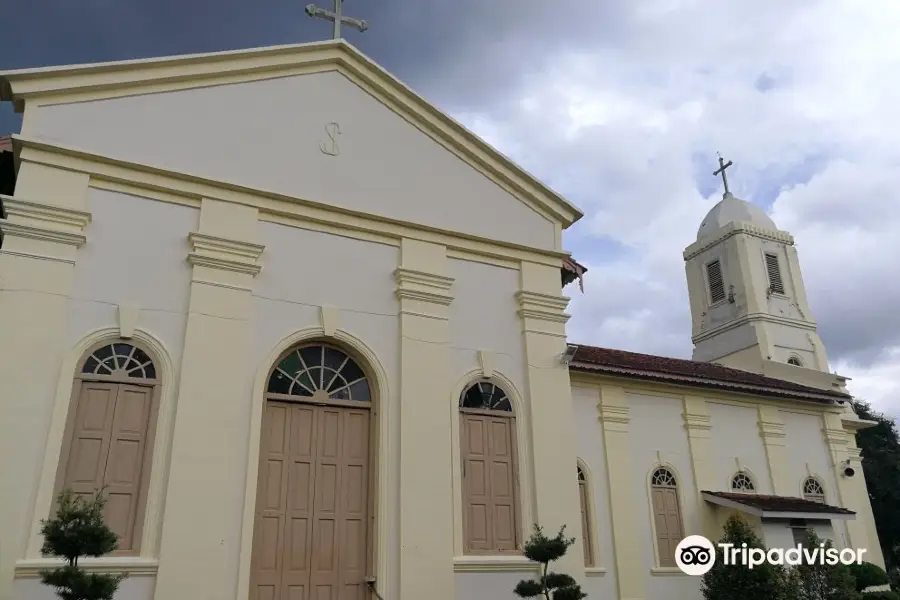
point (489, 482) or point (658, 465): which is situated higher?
point (658, 465)

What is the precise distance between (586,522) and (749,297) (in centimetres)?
1307

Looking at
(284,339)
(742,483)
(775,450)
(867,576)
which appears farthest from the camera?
(775,450)

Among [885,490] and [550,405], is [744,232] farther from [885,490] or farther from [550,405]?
Result: [550,405]

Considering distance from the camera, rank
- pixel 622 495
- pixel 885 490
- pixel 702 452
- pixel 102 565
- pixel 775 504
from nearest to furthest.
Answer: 1. pixel 102 565
2. pixel 622 495
3. pixel 775 504
4. pixel 702 452
5. pixel 885 490

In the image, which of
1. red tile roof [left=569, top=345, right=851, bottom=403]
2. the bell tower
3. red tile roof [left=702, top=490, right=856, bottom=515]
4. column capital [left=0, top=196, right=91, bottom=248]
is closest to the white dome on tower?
the bell tower

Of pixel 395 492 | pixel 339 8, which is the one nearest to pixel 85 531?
pixel 395 492

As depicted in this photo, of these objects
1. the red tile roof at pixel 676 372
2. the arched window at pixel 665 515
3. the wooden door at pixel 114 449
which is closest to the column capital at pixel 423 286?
the wooden door at pixel 114 449

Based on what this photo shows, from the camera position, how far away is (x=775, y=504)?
14.0 metres

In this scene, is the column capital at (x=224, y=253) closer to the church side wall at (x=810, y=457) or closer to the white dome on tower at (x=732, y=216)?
the church side wall at (x=810, y=457)

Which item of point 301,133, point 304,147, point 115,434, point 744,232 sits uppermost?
point 744,232

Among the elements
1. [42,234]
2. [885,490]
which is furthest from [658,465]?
[885,490]

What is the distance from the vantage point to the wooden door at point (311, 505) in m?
8.95

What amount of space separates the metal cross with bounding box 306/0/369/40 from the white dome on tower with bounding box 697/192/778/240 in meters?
17.1

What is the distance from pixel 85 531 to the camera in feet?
21.0
